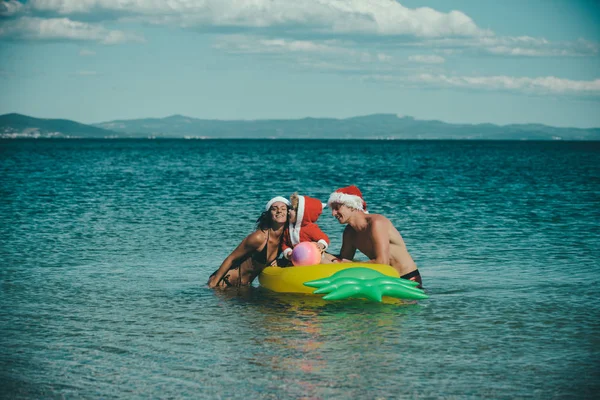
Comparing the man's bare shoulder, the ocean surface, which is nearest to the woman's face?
the ocean surface

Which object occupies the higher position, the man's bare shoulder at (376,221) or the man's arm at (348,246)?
the man's bare shoulder at (376,221)

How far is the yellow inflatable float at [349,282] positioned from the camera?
356 inches

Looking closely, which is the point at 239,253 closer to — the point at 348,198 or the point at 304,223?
the point at 304,223

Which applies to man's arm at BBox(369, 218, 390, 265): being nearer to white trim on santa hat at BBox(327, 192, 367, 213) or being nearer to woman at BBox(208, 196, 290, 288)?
white trim on santa hat at BBox(327, 192, 367, 213)

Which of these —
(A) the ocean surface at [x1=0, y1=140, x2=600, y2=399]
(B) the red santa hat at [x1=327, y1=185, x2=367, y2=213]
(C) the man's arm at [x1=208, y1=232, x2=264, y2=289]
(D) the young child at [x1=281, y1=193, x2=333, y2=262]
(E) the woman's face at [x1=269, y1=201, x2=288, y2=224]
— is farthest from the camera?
(C) the man's arm at [x1=208, y1=232, x2=264, y2=289]

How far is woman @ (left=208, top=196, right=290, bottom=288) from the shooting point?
9.98 metres

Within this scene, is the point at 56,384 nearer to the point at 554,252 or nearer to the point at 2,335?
the point at 2,335

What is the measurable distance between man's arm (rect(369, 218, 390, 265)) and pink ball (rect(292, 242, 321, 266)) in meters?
0.68

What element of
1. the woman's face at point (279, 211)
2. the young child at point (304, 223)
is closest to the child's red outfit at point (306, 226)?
the young child at point (304, 223)

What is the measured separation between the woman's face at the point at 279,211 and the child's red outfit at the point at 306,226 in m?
0.15

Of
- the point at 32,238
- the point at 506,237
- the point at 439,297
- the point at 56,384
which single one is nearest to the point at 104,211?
the point at 32,238

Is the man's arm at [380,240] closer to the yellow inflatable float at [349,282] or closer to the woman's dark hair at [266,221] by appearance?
the yellow inflatable float at [349,282]

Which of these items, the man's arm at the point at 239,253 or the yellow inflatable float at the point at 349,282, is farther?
the man's arm at the point at 239,253

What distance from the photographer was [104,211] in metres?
21.9
